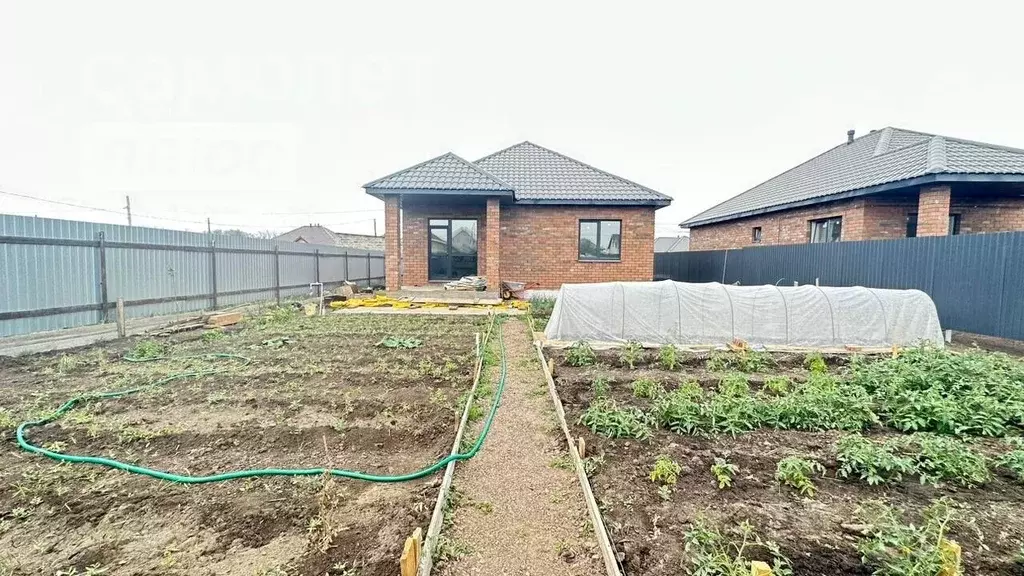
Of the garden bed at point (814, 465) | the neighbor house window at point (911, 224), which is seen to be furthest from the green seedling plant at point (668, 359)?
the neighbor house window at point (911, 224)

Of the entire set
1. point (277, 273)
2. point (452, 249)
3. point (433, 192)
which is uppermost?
point (433, 192)

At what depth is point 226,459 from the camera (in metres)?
3.18

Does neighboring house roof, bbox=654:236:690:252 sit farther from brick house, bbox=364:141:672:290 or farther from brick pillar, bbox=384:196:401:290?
brick pillar, bbox=384:196:401:290

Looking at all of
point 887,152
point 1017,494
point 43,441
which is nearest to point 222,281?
point 43,441

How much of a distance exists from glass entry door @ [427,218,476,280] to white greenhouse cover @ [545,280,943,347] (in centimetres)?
627

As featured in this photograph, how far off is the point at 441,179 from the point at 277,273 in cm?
641

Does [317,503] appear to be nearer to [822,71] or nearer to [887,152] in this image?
[887,152]

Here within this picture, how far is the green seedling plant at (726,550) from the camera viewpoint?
198cm

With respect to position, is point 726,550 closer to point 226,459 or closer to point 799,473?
point 799,473

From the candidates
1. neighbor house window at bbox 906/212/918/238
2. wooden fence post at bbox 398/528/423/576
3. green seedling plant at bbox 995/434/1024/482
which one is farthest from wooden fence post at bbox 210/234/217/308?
neighbor house window at bbox 906/212/918/238

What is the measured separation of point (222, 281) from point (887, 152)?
2025 cm

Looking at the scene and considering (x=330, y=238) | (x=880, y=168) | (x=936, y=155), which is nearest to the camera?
(x=936, y=155)

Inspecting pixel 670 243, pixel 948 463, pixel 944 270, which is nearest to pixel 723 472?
pixel 948 463

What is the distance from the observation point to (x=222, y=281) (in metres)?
11.2
